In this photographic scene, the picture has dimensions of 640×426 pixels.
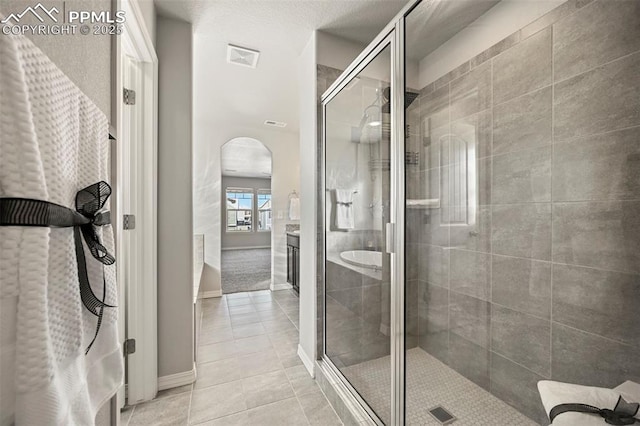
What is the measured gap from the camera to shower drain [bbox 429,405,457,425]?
149 centimetres

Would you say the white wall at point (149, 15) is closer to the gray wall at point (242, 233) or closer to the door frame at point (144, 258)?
the door frame at point (144, 258)

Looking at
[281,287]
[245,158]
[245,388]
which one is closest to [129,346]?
[245,388]

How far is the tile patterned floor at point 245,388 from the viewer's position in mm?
1592

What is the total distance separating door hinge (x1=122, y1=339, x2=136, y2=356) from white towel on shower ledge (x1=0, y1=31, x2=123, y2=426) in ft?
4.47

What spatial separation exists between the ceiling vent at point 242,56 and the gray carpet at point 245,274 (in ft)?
9.93

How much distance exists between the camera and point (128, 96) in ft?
5.56

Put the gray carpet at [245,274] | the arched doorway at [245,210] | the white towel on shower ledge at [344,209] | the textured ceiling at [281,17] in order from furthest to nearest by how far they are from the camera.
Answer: the arched doorway at [245,210] → the gray carpet at [245,274] → the white towel on shower ledge at [344,209] → the textured ceiling at [281,17]

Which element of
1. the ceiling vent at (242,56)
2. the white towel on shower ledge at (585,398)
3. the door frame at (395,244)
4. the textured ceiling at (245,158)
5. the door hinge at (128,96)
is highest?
the ceiling vent at (242,56)

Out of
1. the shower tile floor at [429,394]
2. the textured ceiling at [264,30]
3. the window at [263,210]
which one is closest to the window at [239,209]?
the window at [263,210]

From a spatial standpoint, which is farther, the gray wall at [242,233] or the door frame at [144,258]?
the gray wall at [242,233]

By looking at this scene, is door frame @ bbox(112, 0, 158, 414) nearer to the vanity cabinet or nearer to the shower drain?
the shower drain

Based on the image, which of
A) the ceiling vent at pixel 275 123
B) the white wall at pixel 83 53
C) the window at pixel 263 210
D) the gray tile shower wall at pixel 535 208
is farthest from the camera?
the window at pixel 263 210

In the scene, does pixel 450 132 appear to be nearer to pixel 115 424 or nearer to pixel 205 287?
pixel 115 424

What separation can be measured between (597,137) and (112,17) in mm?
2148
